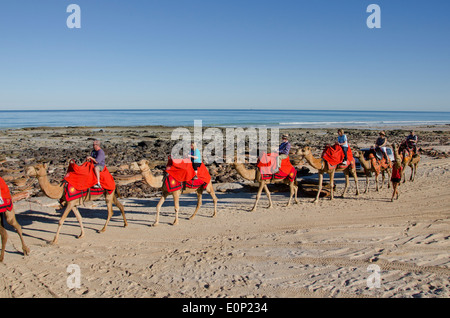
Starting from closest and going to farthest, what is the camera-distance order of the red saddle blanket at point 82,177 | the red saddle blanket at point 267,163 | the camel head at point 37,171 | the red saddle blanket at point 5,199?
1. the red saddle blanket at point 5,199
2. the camel head at point 37,171
3. the red saddle blanket at point 82,177
4. the red saddle blanket at point 267,163

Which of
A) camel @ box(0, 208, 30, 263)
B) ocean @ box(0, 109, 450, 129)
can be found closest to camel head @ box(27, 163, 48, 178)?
camel @ box(0, 208, 30, 263)

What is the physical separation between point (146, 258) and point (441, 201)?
34.6ft

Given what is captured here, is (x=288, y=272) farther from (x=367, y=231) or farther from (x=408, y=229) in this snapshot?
(x=408, y=229)

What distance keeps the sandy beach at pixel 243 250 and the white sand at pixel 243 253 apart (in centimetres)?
2

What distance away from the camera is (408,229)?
9.02 metres

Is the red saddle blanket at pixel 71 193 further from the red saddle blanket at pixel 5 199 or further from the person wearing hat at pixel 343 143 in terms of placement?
the person wearing hat at pixel 343 143

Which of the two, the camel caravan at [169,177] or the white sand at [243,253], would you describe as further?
the camel caravan at [169,177]

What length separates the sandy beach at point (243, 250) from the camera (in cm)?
614

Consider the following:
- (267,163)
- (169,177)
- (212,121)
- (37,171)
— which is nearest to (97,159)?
(37,171)

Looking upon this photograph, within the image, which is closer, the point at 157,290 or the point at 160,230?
the point at 157,290

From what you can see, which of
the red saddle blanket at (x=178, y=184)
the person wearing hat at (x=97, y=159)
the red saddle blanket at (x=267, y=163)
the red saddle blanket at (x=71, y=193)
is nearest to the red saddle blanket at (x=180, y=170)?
the red saddle blanket at (x=178, y=184)

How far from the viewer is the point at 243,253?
7836 millimetres

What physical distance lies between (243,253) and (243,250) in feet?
0.69
